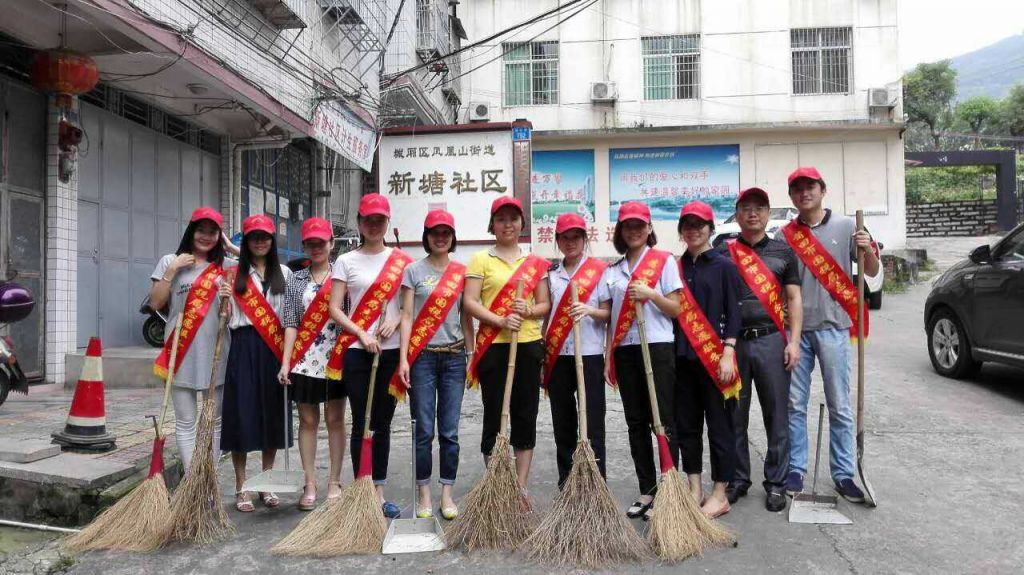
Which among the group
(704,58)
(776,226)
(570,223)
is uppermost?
(704,58)

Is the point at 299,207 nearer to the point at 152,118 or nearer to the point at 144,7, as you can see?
the point at 152,118

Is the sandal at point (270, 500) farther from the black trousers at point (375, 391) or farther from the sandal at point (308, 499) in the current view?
the black trousers at point (375, 391)

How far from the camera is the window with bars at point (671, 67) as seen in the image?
16875 mm

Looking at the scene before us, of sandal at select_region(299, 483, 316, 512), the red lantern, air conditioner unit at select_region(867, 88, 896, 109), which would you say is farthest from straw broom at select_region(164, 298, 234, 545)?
air conditioner unit at select_region(867, 88, 896, 109)

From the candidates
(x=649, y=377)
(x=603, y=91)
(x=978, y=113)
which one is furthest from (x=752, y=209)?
(x=978, y=113)

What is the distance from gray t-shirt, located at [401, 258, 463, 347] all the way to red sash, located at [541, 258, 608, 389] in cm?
50

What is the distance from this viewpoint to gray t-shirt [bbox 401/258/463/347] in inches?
141

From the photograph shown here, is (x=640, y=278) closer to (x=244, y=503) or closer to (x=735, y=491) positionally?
(x=735, y=491)

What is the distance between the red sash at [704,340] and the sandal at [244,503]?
251 cm

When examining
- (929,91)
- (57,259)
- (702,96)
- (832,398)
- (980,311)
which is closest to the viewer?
(832,398)

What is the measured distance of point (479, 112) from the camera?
55.4 ft

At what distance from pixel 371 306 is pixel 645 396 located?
149 centimetres

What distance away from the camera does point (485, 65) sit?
17.3 metres

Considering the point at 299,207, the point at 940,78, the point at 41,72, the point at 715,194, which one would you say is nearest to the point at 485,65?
the point at 715,194
